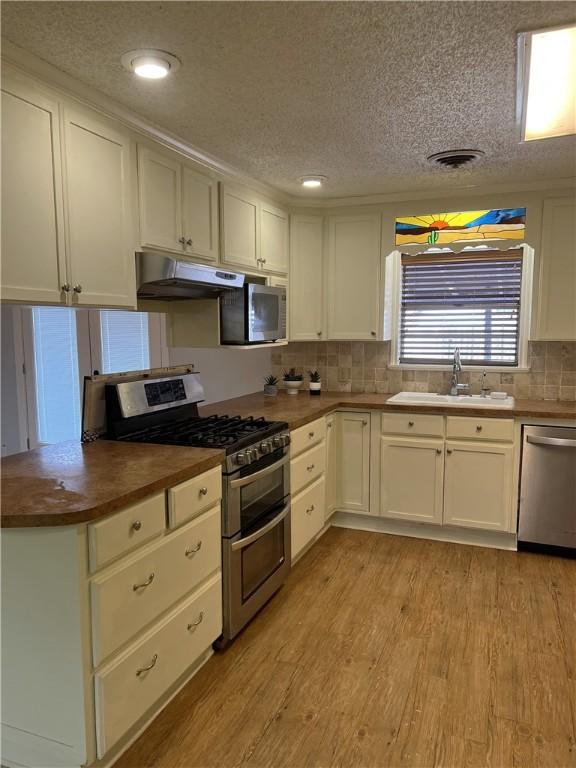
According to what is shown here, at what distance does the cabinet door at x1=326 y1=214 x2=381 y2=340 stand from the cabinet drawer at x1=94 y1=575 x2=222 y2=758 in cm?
226

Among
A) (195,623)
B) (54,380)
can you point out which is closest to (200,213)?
(54,380)

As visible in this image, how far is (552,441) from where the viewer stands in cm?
324

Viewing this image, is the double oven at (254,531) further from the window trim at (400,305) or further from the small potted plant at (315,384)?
the window trim at (400,305)

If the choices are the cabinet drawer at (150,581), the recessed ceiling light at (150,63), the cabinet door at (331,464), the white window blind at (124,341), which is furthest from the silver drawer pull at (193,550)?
the recessed ceiling light at (150,63)

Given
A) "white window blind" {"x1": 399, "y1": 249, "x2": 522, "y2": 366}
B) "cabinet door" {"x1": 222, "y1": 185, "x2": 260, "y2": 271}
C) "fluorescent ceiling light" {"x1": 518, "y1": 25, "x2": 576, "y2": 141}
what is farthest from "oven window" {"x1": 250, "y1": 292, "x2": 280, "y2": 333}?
"fluorescent ceiling light" {"x1": 518, "y1": 25, "x2": 576, "y2": 141}

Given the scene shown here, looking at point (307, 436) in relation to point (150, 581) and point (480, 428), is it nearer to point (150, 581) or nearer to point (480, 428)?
point (480, 428)

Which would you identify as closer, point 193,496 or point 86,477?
point 86,477

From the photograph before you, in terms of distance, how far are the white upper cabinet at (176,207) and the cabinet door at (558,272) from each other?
2.17 m

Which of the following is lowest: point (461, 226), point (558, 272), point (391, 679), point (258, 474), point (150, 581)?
point (391, 679)

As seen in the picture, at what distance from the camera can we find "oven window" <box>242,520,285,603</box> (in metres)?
2.49

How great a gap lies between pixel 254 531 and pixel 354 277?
7.07ft

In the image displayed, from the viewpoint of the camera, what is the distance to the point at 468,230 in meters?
3.71

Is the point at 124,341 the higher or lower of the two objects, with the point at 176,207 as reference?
lower

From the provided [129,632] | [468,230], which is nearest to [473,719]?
[129,632]
